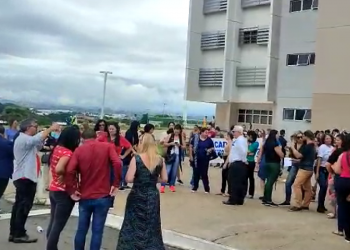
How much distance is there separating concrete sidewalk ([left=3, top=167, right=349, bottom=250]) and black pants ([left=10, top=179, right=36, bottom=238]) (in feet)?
8.44

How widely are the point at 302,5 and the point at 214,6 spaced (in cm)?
902

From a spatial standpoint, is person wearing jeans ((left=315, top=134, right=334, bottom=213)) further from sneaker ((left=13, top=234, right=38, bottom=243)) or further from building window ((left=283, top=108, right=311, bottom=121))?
building window ((left=283, top=108, right=311, bottom=121))

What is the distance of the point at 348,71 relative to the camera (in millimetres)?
27766

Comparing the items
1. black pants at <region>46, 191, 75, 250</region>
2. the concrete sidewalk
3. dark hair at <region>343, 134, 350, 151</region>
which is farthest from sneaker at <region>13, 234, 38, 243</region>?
dark hair at <region>343, 134, 350, 151</region>

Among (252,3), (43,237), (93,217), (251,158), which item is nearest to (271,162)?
(251,158)

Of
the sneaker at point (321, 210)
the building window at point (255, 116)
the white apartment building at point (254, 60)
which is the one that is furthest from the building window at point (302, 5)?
the sneaker at point (321, 210)

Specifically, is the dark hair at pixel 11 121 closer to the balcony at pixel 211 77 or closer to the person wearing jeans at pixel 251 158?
the person wearing jeans at pixel 251 158

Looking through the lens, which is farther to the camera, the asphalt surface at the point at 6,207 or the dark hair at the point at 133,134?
the dark hair at the point at 133,134

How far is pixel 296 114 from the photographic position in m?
35.3

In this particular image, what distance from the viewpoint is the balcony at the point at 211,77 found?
135 ft

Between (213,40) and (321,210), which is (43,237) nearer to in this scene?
(321,210)

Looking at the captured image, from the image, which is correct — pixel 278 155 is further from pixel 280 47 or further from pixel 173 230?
pixel 280 47

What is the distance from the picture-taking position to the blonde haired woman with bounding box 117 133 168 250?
5.73 metres

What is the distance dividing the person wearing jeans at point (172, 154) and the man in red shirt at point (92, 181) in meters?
6.67
